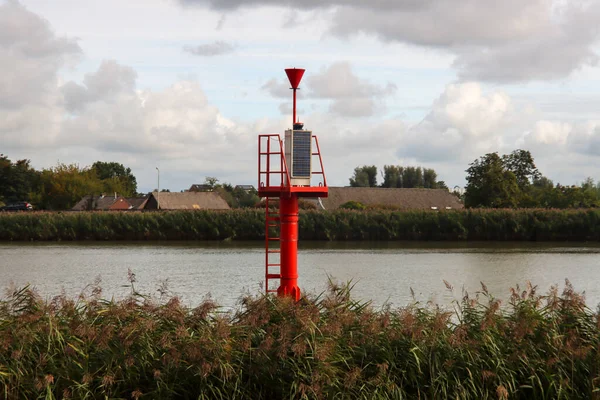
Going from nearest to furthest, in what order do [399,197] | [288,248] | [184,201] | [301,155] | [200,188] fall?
[288,248]
[301,155]
[184,201]
[399,197]
[200,188]

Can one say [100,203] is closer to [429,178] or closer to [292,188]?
[429,178]

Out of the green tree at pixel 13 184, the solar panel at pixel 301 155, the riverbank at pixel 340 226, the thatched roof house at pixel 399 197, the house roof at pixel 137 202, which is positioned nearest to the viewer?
the solar panel at pixel 301 155

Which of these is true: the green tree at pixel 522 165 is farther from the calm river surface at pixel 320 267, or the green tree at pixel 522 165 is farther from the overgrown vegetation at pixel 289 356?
the overgrown vegetation at pixel 289 356

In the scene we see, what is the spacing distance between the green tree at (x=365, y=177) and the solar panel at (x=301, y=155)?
11756 centimetres

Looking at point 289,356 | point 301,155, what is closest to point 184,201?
point 301,155

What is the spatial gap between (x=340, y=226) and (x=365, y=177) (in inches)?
3279

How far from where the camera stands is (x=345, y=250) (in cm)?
4081

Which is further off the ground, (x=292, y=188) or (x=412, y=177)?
(x=412, y=177)

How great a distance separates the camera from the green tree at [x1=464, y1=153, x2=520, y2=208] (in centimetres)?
6494

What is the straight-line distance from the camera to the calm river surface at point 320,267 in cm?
2180

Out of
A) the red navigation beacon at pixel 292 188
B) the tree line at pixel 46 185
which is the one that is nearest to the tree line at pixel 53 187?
→ the tree line at pixel 46 185

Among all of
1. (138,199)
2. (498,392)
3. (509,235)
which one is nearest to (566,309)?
(498,392)

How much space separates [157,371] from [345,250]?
33264 mm

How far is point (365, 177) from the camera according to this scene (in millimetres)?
131875
